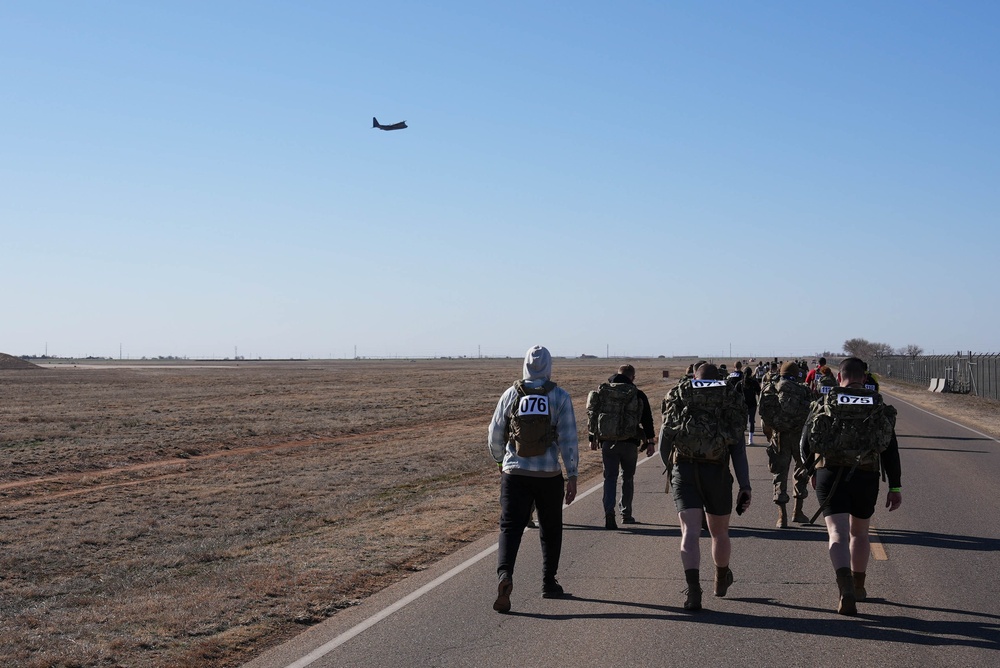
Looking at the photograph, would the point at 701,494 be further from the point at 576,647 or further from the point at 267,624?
the point at 267,624

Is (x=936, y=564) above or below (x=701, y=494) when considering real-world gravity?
below

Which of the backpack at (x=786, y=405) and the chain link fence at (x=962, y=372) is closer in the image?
the backpack at (x=786, y=405)

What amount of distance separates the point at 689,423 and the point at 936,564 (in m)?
3.33

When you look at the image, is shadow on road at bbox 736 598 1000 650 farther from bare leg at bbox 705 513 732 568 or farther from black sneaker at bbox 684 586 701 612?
bare leg at bbox 705 513 732 568

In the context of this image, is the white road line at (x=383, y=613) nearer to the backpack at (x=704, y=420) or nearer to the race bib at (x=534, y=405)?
the race bib at (x=534, y=405)

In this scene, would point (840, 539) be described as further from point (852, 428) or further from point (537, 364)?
point (537, 364)

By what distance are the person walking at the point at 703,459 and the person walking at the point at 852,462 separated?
2.06ft

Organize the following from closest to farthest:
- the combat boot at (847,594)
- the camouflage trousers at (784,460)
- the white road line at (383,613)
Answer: the white road line at (383,613)
the combat boot at (847,594)
the camouflage trousers at (784,460)

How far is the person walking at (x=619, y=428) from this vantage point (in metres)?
11.9

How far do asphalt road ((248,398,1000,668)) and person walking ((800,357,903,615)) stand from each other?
0.52m

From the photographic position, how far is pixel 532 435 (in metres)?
7.71

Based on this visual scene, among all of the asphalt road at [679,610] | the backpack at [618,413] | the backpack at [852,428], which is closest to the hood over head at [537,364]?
the asphalt road at [679,610]

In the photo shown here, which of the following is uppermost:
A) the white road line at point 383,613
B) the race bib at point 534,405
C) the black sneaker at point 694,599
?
the race bib at point 534,405

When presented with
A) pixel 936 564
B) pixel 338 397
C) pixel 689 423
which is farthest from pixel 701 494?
→ pixel 338 397
